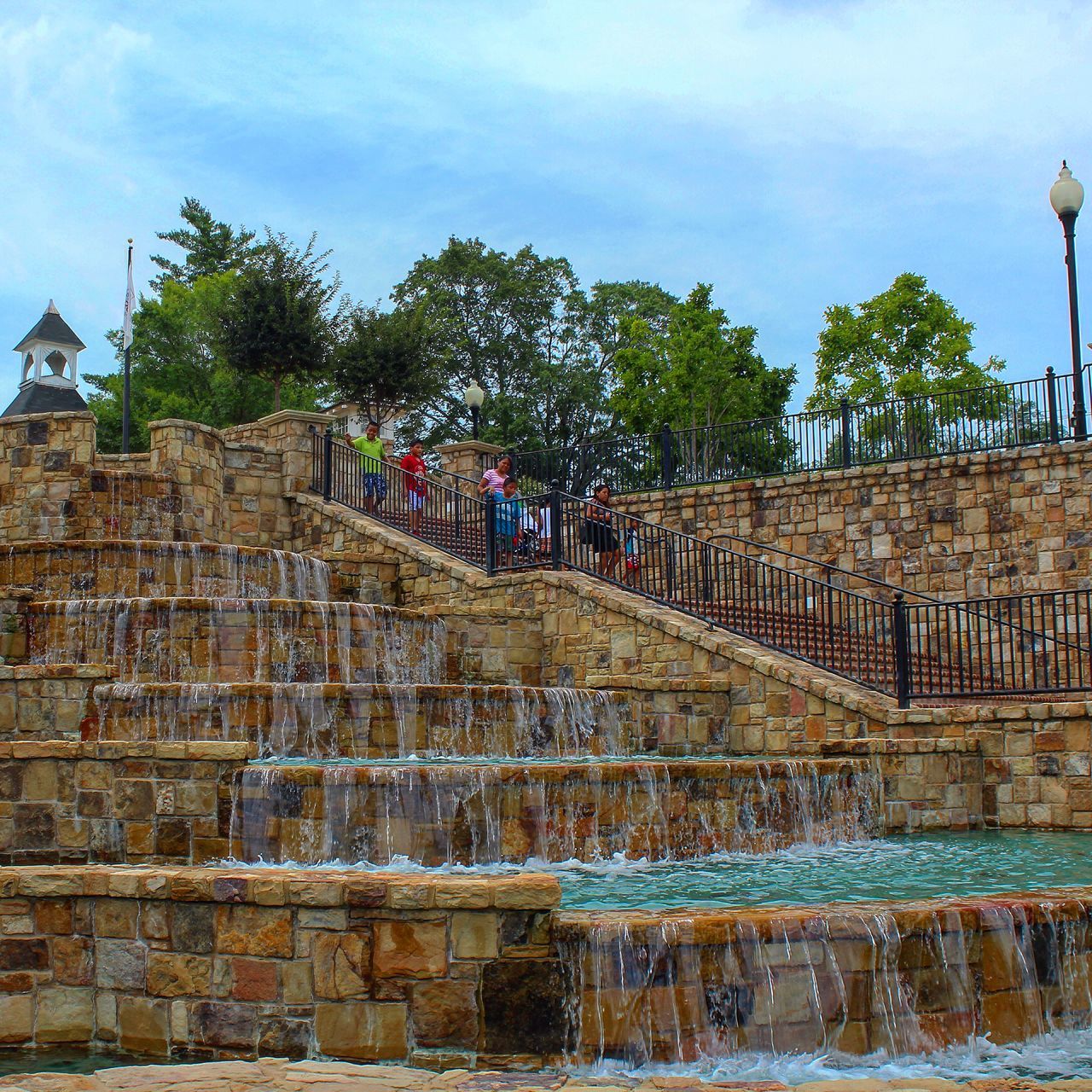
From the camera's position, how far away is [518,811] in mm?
8727

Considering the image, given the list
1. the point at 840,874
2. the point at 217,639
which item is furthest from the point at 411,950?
the point at 217,639

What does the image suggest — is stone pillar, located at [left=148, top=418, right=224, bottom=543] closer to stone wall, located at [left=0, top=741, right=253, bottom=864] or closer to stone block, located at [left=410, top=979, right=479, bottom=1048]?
stone wall, located at [left=0, top=741, right=253, bottom=864]

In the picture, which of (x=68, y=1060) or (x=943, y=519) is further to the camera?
(x=943, y=519)

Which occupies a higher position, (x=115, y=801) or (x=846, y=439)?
(x=846, y=439)

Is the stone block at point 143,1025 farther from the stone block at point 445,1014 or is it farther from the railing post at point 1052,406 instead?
the railing post at point 1052,406

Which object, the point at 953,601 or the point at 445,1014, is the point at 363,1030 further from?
the point at 953,601

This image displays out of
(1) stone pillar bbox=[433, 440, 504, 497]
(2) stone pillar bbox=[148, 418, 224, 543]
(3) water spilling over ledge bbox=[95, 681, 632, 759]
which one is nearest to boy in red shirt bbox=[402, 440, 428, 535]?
(1) stone pillar bbox=[433, 440, 504, 497]

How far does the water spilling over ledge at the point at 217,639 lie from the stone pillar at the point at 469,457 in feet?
29.6

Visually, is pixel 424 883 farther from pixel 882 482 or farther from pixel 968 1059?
pixel 882 482

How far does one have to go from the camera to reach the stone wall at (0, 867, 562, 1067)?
5.76 metres

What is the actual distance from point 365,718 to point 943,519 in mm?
9671

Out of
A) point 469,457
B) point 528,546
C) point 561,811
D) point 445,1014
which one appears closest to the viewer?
point 445,1014

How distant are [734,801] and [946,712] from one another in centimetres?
303

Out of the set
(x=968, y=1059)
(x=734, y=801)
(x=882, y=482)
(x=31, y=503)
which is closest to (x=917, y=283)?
(x=882, y=482)
